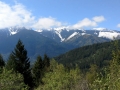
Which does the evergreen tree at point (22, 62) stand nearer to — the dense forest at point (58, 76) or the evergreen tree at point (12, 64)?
the dense forest at point (58, 76)

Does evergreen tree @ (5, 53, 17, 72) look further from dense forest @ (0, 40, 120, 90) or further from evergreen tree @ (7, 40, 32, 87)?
evergreen tree @ (7, 40, 32, 87)

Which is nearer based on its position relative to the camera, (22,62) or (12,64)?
(12,64)

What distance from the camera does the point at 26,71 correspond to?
5400 centimetres

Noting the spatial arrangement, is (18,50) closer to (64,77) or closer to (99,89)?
(64,77)

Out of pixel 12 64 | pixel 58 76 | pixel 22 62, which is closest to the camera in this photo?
pixel 58 76

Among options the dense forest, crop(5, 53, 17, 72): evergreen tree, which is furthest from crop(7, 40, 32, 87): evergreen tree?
crop(5, 53, 17, 72): evergreen tree

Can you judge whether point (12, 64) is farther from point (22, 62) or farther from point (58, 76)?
point (58, 76)

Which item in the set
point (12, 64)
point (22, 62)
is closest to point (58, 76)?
point (12, 64)

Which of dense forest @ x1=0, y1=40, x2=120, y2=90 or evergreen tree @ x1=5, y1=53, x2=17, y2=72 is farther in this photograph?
evergreen tree @ x1=5, y1=53, x2=17, y2=72

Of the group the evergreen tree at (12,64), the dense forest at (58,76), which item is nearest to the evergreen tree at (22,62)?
the dense forest at (58,76)

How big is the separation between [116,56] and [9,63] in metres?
42.8

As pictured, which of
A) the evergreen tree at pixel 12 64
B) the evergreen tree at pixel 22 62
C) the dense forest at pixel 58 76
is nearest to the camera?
the dense forest at pixel 58 76

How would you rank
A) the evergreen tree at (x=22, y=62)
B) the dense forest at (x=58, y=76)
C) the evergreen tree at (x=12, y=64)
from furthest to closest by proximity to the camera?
the evergreen tree at (x=22, y=62) < the evergreen tree at (x=12, y=64) < the dense forest at (x=58, y=76)

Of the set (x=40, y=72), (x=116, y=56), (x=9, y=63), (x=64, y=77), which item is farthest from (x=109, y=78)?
(x=40, y=72)
